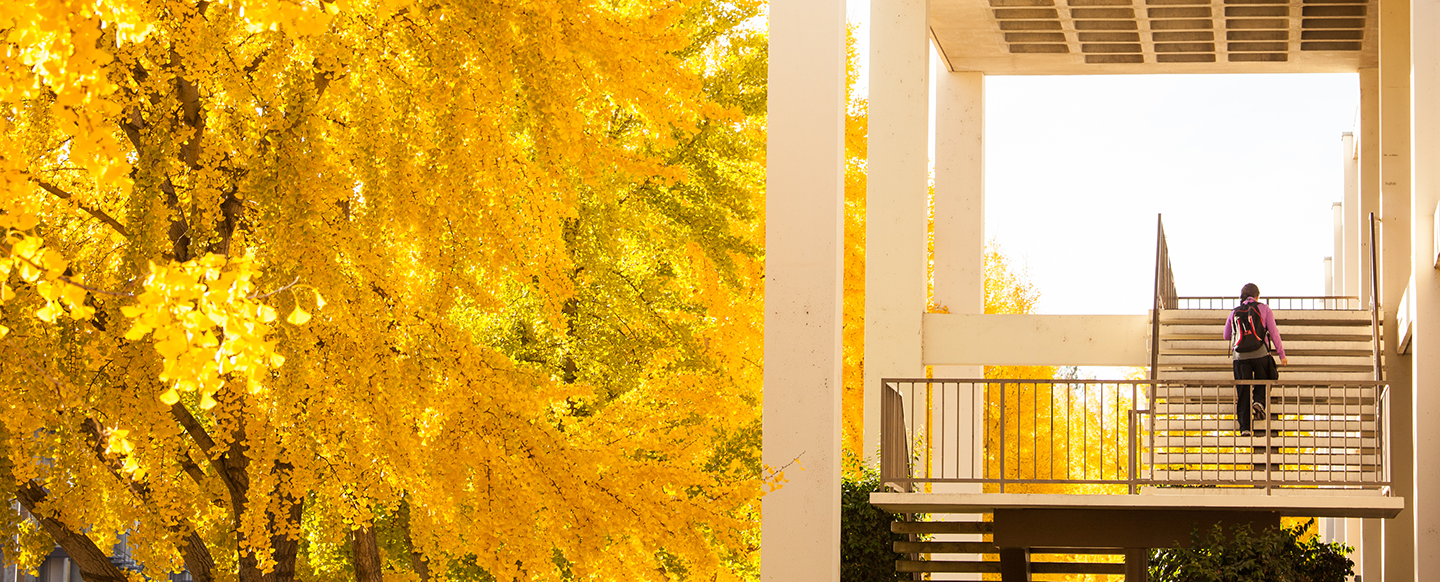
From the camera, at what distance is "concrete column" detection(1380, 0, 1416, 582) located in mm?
13820

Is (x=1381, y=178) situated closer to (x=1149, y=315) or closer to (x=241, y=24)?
(x=1149, y=315)

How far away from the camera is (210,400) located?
3492mm

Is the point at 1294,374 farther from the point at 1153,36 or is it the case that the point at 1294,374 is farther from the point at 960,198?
the point at 1153,36

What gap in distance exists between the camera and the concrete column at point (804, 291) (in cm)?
802

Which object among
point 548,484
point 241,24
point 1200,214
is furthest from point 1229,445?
point 1200,214

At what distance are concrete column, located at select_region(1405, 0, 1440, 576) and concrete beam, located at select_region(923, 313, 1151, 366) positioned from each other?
324cm

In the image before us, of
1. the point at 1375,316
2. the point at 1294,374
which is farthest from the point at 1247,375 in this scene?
the point at 1375,316

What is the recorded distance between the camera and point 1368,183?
17.4m

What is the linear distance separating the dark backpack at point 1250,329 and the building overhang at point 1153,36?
5.71m

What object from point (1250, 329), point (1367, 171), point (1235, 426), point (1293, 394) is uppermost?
point (1367, 171)

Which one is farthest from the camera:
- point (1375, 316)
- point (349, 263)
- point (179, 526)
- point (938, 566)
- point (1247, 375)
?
point (1375, 316)

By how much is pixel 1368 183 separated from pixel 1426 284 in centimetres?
709

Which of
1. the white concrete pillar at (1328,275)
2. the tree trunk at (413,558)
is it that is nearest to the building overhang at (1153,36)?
the tree trunk at (413,558)

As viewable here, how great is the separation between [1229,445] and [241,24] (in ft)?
28.3
